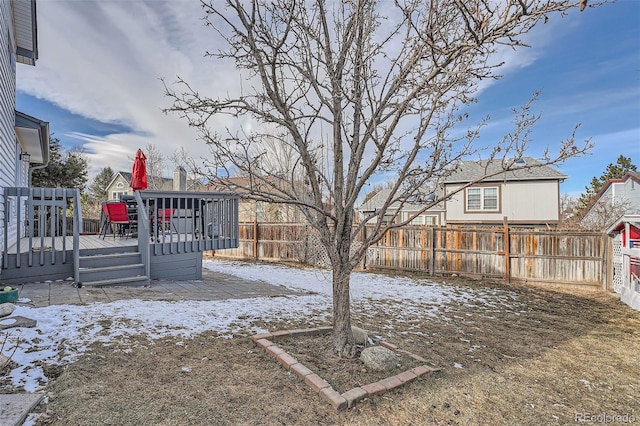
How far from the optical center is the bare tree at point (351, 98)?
2590 millimetres

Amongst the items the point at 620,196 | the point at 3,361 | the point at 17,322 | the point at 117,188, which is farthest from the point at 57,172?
the point at 620,196

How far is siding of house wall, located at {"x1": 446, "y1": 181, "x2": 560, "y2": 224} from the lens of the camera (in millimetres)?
15984

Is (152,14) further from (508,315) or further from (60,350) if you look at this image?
(508,315)

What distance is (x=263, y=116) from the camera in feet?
10.1

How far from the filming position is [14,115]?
7.25 metres

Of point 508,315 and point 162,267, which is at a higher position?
point 162,267

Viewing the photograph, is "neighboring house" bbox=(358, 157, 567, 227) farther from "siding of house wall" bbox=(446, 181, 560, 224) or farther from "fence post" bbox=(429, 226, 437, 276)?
"fence post" bbox=(429, 226, 437, 276)

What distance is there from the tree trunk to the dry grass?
0.44m

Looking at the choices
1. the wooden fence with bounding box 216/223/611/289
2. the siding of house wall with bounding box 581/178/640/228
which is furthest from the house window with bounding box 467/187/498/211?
the wooden fence with bounding box 216/223/611/289

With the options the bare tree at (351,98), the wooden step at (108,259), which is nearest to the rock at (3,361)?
the bare tree at (351,98)

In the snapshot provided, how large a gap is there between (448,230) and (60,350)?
8933mm

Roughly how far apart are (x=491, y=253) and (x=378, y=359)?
748cm

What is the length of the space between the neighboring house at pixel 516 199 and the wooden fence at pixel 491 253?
682cm

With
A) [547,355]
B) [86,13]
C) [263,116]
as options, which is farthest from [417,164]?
[86,13]
